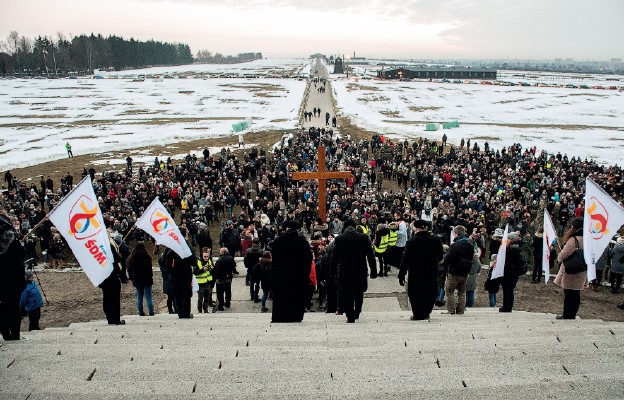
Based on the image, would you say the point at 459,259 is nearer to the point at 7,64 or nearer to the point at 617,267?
the point at 617,267

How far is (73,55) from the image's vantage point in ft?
410

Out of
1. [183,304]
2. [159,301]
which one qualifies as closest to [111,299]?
[183,304]

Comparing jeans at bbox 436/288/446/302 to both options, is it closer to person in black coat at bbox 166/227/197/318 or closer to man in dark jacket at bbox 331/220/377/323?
man in dark jacket at bbox 331/220/377/323

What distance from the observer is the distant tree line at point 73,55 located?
120500mm

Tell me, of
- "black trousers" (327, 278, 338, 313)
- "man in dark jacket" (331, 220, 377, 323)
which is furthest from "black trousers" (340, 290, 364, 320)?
"black trousers" (327, 278, 338, 313)

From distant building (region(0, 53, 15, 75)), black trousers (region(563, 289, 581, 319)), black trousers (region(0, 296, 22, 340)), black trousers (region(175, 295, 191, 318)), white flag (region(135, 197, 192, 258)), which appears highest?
distant building (region(0, 53, 15, 75))

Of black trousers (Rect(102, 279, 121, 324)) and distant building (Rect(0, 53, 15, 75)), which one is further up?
distant building (Rect(0, 53, 15, 75))

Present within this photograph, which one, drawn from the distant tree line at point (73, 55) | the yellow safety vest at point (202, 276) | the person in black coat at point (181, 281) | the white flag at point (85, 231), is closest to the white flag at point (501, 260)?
the person in black coat at point (181, 281)

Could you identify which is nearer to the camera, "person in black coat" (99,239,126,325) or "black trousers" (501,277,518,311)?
"person in black coat" (99,239,126,325)

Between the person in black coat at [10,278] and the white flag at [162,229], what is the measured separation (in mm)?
2347

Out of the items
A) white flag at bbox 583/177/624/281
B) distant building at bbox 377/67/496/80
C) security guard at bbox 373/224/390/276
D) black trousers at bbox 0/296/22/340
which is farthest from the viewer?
distant building at bbox 377/67/496/80

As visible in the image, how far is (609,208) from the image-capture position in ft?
A: 19.1

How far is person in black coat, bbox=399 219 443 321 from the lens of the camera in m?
6.12

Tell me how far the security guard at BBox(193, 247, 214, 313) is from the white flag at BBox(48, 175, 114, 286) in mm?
2607
